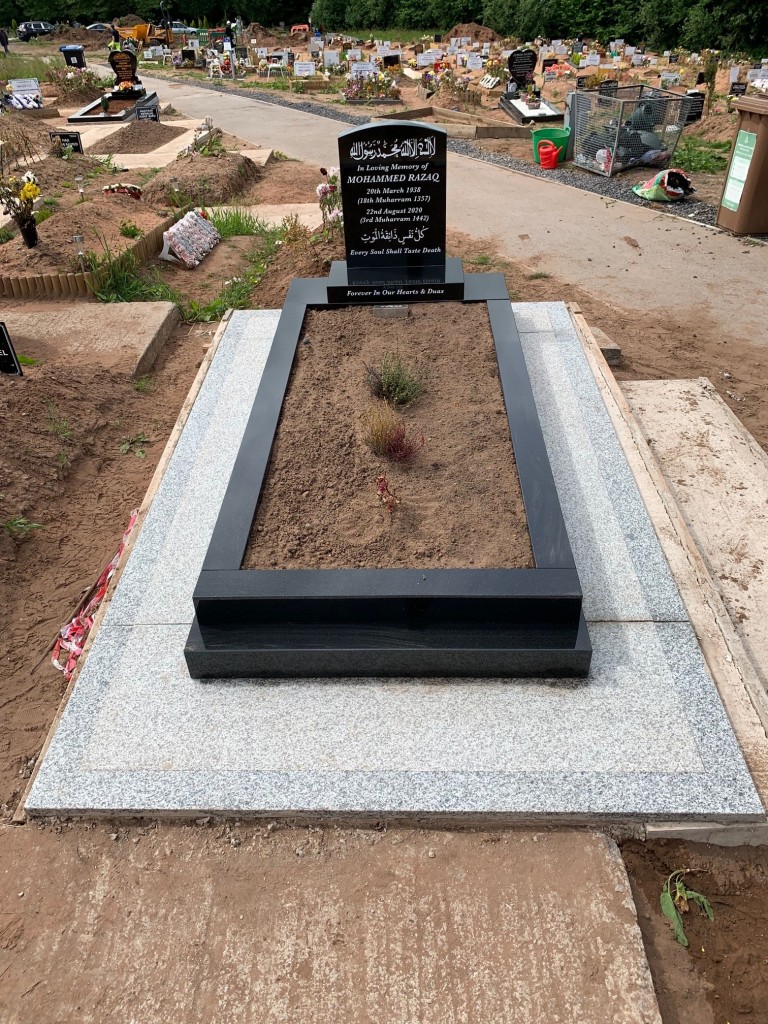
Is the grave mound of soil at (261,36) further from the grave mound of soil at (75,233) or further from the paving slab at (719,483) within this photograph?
the paving slab at (719,483)

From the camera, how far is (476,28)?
33.3m

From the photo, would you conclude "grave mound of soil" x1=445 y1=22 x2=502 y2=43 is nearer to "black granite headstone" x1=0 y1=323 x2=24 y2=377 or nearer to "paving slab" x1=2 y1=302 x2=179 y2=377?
"paving slab" x1=2 y1=302 x2=179 y2=377

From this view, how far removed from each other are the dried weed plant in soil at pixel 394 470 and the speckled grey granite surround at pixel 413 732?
0.53 metres

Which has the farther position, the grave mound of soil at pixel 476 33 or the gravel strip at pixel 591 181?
the grave mound of soil at pixel 476 33

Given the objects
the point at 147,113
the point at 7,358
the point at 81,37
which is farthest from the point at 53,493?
the point at 81,37

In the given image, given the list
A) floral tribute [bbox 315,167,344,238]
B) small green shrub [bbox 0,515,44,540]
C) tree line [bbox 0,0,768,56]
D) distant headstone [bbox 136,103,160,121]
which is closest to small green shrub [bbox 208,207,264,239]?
floral tribute [bbox 315,167,344,238]

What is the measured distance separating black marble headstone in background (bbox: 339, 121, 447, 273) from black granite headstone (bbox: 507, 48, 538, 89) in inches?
640

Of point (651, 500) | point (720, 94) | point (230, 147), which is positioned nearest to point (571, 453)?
point (651, 500)

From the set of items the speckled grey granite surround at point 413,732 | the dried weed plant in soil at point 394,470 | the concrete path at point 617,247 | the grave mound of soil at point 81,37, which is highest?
the dried weed plant in soil at point 394,470

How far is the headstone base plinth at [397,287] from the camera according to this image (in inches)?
226

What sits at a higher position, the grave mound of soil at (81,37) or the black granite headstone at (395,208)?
the black granite headstone at (395,208)

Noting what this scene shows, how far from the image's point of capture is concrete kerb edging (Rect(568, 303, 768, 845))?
2645 millimetres

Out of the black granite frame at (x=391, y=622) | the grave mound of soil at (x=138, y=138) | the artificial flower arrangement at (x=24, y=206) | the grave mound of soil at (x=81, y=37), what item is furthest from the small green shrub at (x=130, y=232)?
the grave mound of soil at (x=81, y=37)

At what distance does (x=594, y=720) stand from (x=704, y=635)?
0.75 m
